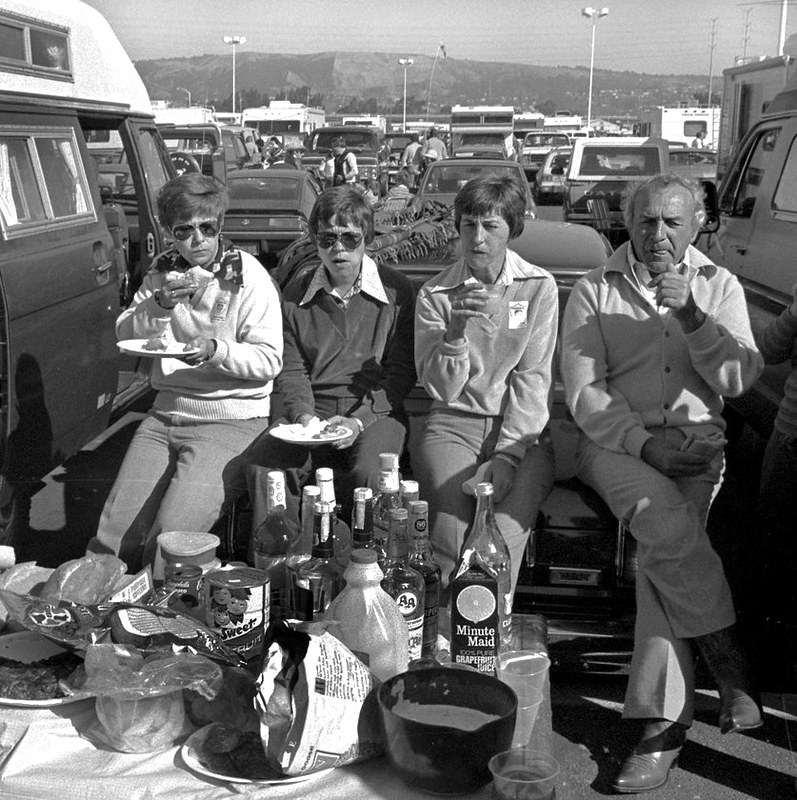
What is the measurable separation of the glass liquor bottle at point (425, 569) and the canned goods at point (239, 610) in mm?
400

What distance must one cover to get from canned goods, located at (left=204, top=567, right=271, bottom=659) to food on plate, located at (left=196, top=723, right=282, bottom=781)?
0.81ft

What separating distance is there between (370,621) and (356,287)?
199 cm

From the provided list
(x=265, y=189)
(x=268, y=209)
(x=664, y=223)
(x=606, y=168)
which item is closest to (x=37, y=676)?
(x=664, y=223)

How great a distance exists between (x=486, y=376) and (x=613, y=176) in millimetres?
13895

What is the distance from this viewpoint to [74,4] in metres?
5.94

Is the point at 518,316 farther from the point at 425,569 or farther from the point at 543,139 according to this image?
the point at 543,139

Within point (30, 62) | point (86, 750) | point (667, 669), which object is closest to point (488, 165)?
point (30, 62)

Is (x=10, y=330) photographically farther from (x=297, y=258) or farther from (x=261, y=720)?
(x=261, y=720)

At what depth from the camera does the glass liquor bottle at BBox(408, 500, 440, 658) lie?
8.36 feet

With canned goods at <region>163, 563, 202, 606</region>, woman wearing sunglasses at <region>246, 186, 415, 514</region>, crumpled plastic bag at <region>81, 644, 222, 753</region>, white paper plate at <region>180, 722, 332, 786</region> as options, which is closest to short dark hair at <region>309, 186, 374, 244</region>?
woman wearing sunglasses at <region>246, 186, 415, 514</region>

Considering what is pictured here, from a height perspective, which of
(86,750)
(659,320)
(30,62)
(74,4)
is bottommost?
(86,750)

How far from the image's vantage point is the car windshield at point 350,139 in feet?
87.8

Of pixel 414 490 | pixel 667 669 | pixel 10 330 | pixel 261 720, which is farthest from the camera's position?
pixel 10 330

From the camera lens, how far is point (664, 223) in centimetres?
349
